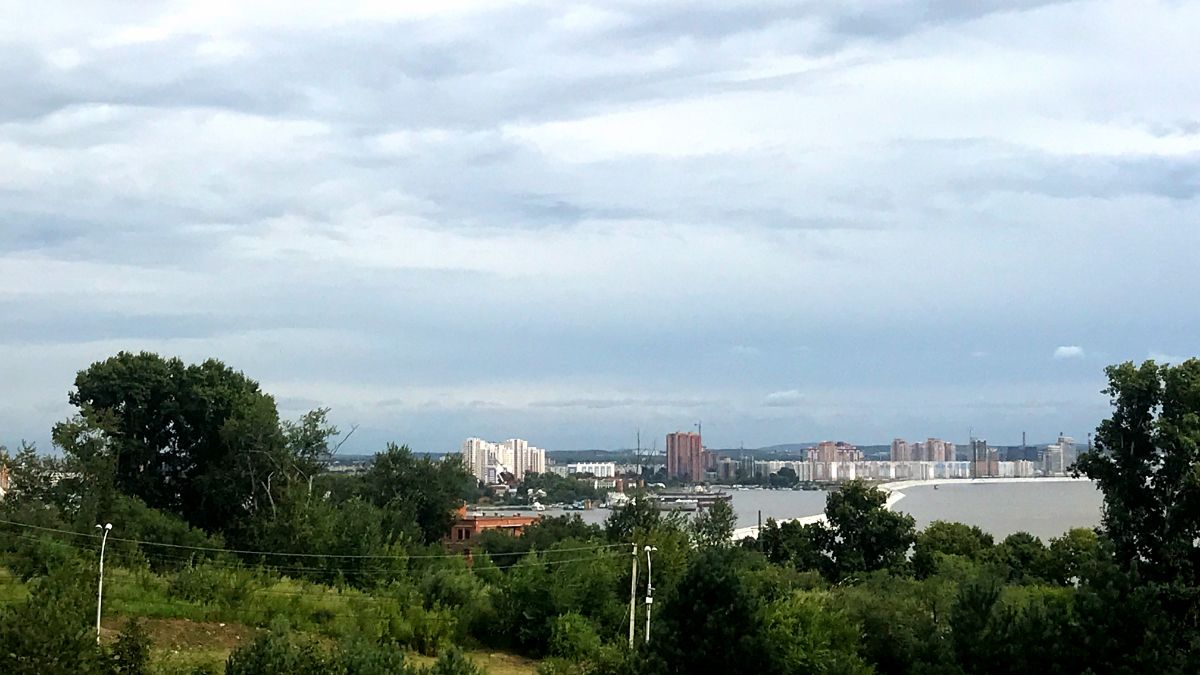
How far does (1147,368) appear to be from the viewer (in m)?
20.5

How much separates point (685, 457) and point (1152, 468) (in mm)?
92621

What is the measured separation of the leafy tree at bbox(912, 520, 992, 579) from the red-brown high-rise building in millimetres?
69595

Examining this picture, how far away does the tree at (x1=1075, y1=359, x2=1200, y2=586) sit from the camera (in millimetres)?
19172

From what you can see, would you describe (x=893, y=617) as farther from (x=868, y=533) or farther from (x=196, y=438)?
(x=196, y=438)

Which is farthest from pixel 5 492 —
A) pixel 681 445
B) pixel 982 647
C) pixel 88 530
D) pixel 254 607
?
pixel 681 445

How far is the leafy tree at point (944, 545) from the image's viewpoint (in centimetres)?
3794

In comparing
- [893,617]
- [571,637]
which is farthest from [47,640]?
[893,617]

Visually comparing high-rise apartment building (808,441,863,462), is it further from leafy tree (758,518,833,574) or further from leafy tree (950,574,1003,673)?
leafy tree (950,574,1003,673)

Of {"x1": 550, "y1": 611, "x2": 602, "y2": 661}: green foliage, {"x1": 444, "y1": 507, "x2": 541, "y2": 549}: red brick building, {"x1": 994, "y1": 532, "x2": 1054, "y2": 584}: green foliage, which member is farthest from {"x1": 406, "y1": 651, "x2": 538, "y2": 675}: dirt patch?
{"x1": 444, "y1": 507, "x2": 541, "y2": 549}: red brick building

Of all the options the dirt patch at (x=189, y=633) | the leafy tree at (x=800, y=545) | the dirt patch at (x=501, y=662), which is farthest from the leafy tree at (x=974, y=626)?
the leafy tree at (x=800, y=545)

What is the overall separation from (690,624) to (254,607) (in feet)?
32.7


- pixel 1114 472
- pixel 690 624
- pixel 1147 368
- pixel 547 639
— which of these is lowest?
pixel 547 639

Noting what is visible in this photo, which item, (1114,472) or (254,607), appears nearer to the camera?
(1114,472)

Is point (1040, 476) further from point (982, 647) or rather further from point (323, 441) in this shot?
point (982, 647)
